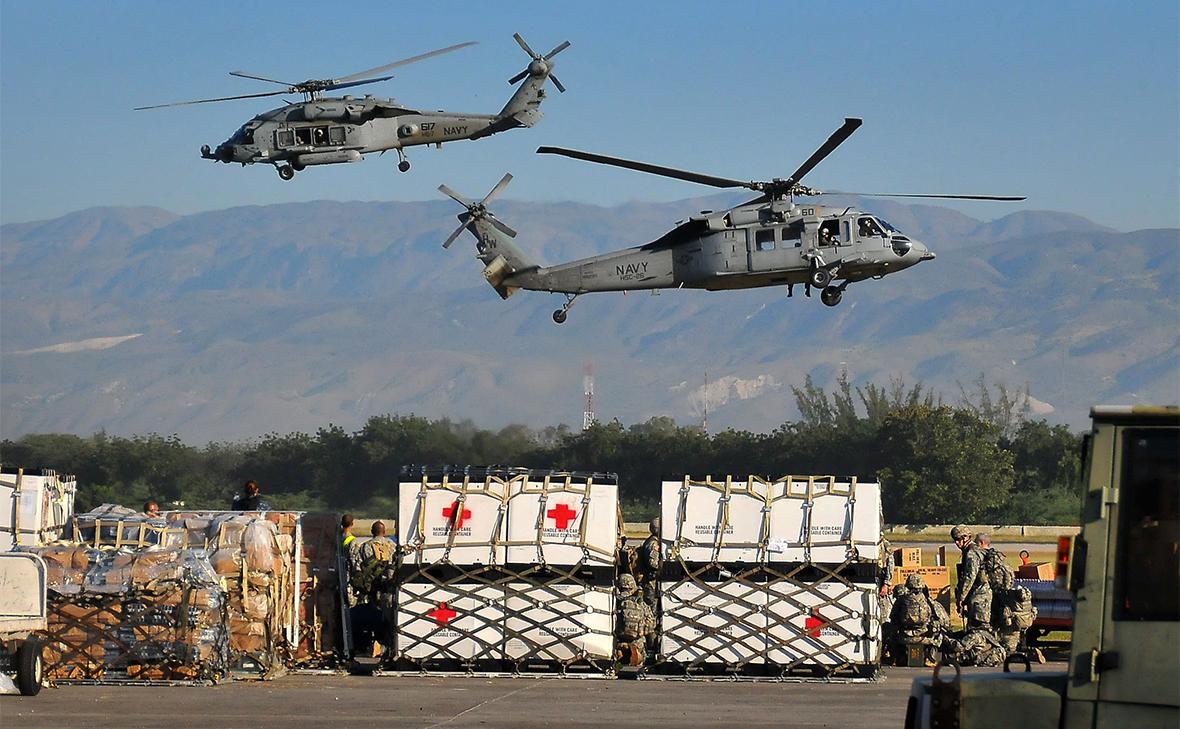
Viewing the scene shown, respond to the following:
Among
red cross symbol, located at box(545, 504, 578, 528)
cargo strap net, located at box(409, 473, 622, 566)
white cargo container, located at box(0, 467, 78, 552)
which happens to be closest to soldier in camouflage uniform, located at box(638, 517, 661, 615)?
cargo strap net, located at box(409, 473, 622, 566)

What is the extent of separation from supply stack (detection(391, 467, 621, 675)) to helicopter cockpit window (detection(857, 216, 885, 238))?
1163cm

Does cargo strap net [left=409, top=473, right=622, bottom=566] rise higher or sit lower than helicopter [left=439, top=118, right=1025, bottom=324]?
lower

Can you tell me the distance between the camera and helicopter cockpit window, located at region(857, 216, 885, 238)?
98.5 ft

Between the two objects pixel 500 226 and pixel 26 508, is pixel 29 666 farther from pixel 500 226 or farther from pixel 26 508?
pixel 500 226

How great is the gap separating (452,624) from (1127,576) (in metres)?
12.8

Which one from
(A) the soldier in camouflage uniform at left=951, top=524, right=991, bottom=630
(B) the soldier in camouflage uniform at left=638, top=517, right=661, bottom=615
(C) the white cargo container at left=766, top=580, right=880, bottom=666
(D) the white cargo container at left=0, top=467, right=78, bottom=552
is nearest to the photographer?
(C) the white cargo container at left=766, top=580, right=880, bottom=666

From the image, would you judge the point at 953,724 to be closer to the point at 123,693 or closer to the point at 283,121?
the point at 123,693

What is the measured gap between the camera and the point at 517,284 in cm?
3306

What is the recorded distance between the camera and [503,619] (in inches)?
778

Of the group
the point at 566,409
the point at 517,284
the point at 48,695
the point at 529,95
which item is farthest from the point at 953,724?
the point at 566,409

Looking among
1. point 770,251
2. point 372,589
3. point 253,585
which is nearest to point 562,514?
point 372,589

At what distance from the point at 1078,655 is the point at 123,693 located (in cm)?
1196

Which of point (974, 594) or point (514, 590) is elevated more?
point (974, 594)

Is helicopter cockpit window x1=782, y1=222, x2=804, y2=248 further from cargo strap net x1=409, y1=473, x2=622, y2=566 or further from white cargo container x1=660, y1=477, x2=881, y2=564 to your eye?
cargo strap net x1=409, y1=473, x2=622, y2=566
